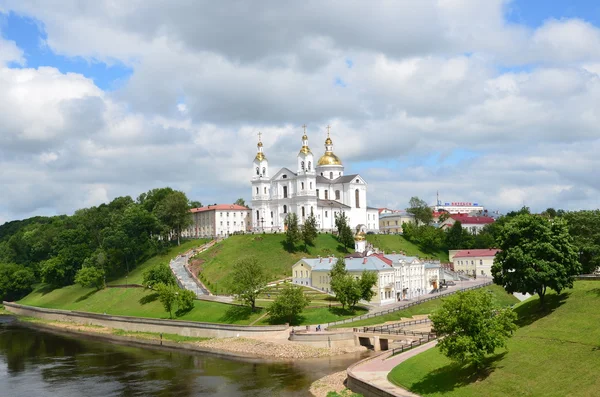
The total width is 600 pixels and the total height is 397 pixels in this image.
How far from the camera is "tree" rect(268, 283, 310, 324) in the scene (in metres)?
70.2

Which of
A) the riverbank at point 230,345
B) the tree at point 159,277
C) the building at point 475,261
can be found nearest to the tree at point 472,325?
the riverbank at point 230,345

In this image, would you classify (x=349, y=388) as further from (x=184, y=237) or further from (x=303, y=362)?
(x=184, y=237)

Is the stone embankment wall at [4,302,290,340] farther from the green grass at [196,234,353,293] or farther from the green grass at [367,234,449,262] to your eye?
the green grass at [367,234,449,262]

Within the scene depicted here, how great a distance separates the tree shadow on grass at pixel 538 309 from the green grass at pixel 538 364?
131 millimetres

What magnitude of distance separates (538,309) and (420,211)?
91338mm

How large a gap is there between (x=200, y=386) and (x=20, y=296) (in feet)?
307

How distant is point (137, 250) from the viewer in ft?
392

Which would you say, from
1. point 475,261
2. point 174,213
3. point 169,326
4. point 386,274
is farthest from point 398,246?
point 169,326

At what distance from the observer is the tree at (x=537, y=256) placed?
1966 inches

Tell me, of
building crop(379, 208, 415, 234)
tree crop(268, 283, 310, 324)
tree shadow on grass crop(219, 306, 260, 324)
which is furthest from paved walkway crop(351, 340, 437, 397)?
building crop(379, 208, 415, 234)

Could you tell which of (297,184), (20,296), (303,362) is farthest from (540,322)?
(20,296)

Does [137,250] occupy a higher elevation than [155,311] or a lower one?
higher

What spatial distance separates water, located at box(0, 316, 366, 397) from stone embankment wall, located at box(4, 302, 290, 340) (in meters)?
5.08

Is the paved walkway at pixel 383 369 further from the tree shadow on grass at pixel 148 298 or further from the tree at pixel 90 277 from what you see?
the tree at pixel 90 277
